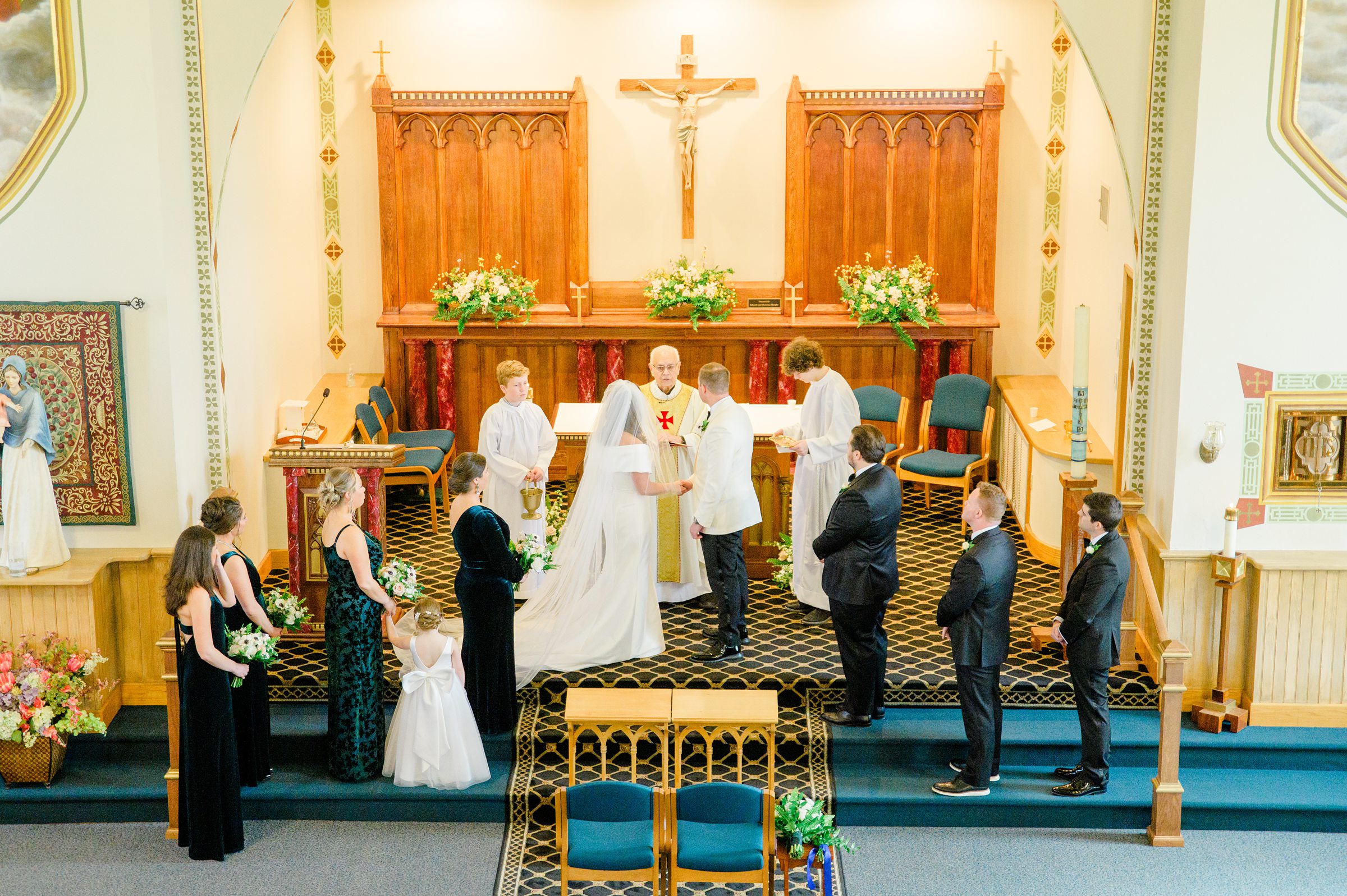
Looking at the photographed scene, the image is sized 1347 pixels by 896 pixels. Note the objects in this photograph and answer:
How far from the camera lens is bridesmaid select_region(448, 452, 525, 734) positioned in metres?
7.79

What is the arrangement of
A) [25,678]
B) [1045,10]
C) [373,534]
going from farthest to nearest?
[1045,10] < [373,534] < [25,678]

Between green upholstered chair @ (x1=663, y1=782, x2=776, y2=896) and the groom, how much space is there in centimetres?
217

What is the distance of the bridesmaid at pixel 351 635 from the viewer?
7535mm

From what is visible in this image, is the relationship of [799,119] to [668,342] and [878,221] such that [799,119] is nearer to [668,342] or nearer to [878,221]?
[878,221]

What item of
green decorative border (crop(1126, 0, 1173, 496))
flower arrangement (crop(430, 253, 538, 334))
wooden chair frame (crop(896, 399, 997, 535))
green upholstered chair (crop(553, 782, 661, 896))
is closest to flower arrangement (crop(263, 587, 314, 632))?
green upholstered chair (crop(553, 782, 661, 896))

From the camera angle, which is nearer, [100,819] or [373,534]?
[100,819]

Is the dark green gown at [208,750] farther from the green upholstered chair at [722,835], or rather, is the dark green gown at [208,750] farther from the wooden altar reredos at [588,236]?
the wooden altar reredos at [588,236]

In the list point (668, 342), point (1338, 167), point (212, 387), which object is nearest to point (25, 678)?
point (212, 387)

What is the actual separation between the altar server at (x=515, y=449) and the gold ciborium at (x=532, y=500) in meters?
0.06

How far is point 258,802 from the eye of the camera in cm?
790

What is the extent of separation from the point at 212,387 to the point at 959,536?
18.6 feet

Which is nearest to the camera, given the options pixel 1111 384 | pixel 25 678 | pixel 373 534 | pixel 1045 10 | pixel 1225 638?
pixel 25 678

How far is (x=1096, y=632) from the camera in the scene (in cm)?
754

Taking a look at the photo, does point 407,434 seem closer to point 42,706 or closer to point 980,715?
point 42,706
